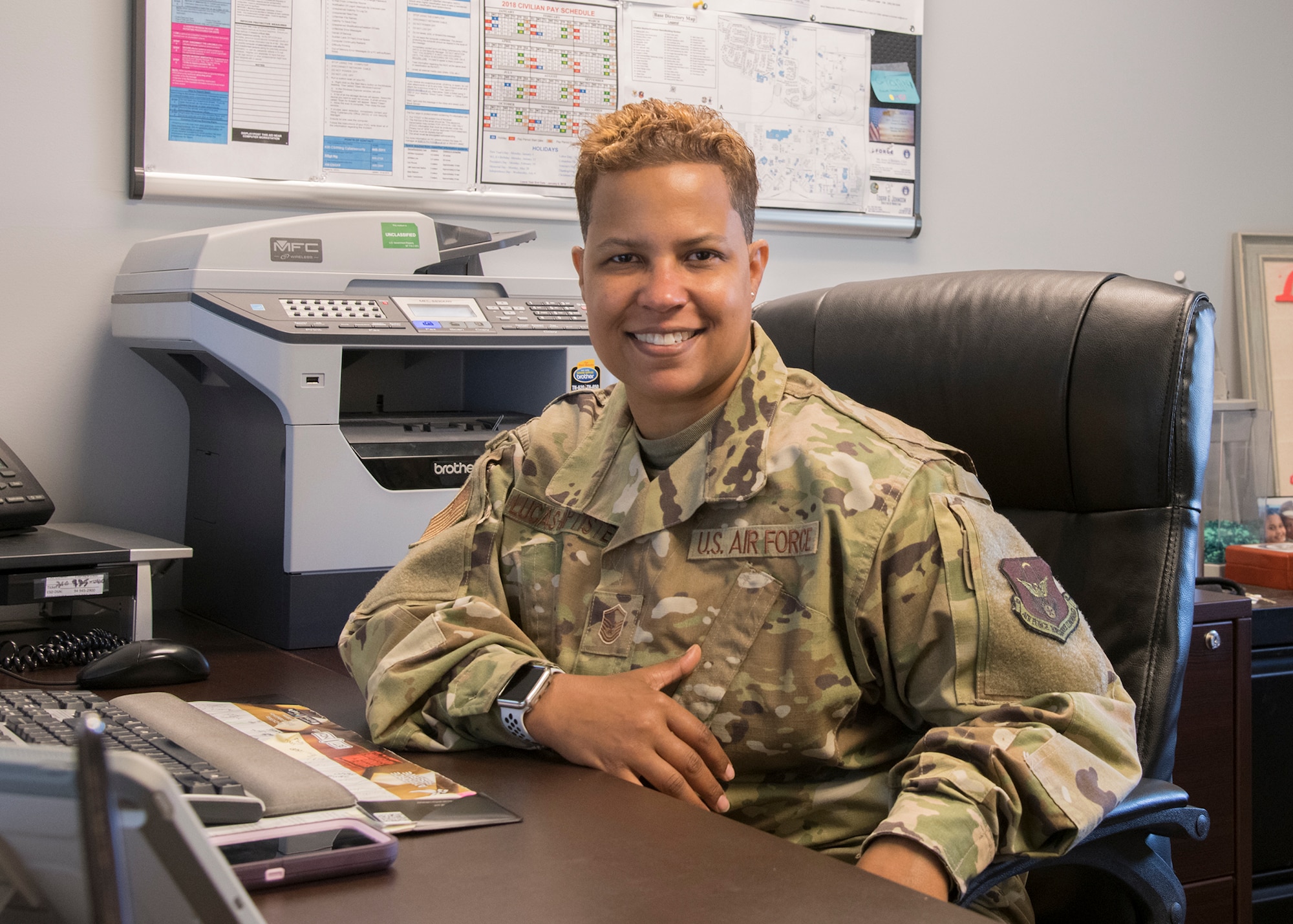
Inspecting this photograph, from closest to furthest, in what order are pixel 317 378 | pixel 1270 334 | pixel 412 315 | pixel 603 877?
pixel 603 877 → pixel 317 378 → pixel 412 315 → pixel 1270 334

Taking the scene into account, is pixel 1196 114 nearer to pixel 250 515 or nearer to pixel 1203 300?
pixel 1203 300

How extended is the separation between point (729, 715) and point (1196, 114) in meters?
2.58

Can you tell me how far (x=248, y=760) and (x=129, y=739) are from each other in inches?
4.1

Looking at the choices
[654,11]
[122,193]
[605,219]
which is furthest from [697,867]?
[654,11]

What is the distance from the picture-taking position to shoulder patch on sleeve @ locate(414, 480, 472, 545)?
1.23 m

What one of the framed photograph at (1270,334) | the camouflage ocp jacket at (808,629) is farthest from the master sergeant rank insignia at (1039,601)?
the framed photograph at (1270,334)

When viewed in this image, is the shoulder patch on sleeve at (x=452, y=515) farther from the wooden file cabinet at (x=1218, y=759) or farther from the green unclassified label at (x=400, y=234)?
the wooden file cabinet at (x=1218, y=759)

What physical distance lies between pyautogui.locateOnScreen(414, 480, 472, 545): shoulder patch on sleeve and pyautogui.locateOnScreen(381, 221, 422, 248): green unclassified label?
0.63m

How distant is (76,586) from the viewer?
4.62 ft

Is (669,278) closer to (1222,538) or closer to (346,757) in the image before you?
(346,757)

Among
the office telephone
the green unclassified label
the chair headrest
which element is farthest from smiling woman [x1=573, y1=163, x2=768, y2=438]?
the office telephone

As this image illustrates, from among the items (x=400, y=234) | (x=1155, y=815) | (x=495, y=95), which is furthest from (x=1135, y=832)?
(x=495, y=95)

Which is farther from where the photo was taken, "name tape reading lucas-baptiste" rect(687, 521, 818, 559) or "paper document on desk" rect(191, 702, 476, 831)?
"name tape reading lucas-baptiste" rect(687, 521, 818, 559)

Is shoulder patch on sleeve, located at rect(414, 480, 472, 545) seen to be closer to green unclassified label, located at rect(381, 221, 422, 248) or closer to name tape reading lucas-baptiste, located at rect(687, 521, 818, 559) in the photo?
name tape reading lucas-baptiste, located at rect(687, 521, 818, 559)
